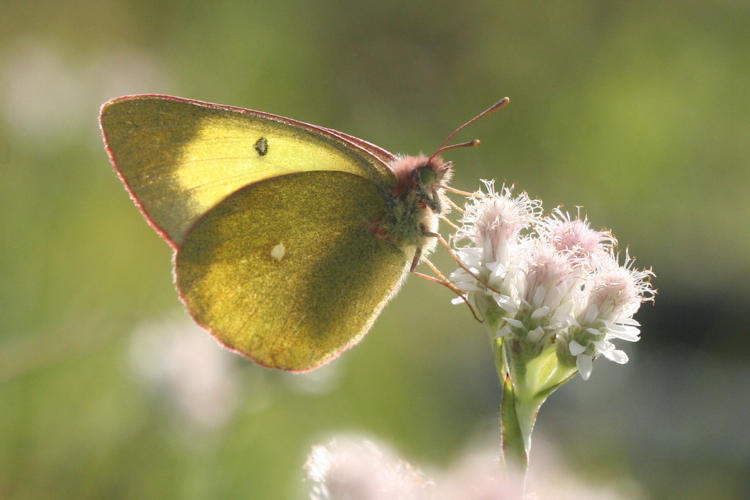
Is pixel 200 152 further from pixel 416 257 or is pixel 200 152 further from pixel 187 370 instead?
pixel 187 370

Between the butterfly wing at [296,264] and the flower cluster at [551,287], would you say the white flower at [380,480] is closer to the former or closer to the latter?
the flower cluster at [551,287]

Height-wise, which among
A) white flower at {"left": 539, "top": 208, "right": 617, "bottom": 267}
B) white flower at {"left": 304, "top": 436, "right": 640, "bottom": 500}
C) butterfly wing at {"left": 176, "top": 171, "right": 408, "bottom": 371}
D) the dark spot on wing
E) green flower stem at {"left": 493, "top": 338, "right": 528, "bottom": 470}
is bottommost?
white flower at {"left": 304, "top": 436, "right": 640, "bottom": 500}

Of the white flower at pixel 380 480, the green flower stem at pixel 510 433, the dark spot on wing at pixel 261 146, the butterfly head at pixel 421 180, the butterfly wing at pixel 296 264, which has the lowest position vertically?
the white flower at pixel 380 480

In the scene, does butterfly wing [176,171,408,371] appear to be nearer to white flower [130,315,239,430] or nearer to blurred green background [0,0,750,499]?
blurred green background [0,0,750,499]

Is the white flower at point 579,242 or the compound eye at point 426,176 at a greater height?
the compound eye at point 426,176

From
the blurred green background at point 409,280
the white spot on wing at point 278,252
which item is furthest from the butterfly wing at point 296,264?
the blurred green background at point 409,280

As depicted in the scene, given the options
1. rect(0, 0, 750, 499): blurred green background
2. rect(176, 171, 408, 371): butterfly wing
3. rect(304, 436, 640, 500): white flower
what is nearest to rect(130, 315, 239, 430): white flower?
rect(0, 0, 750, 499): blurred green background
